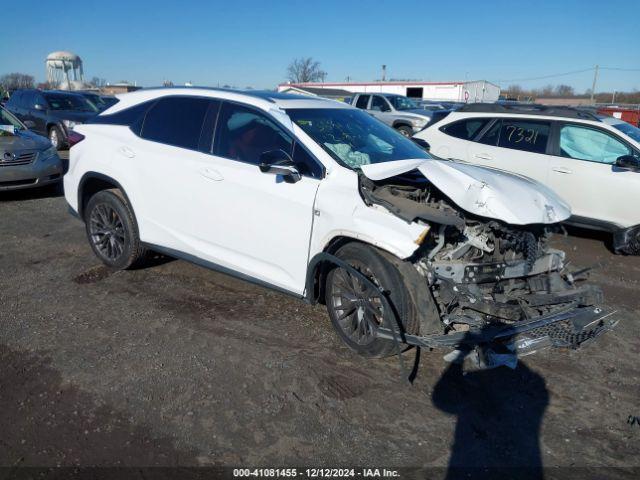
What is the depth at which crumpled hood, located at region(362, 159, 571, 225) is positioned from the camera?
3.69 metres

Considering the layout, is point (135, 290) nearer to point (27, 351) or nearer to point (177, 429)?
point (27, 351)

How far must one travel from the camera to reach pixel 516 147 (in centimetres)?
752

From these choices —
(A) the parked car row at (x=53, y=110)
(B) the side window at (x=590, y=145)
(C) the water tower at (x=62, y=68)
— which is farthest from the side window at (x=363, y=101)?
(C) the water tower at (x=62, y=68)

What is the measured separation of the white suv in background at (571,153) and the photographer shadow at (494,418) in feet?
12.0

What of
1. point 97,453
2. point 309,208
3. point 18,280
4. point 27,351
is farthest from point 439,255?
point 18,280

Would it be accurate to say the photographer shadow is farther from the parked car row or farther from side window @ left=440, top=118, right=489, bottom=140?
the parked car row

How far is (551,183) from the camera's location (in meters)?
7.12

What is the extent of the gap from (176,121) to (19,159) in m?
5.26

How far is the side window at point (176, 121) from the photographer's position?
470 centimetres

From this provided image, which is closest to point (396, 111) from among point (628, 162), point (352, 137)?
point (628, 162)

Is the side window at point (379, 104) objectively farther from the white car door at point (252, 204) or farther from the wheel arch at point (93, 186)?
the white car door at point (252, 204)

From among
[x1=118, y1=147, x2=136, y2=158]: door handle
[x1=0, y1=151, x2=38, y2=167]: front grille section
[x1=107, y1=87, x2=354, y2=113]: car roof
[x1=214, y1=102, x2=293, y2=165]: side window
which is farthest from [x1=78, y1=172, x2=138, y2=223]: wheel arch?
[x1=0, y1=151, x2=38, y2=167]: front grille section

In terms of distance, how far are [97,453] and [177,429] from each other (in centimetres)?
44

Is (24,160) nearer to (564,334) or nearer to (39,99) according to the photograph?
(39,99)
